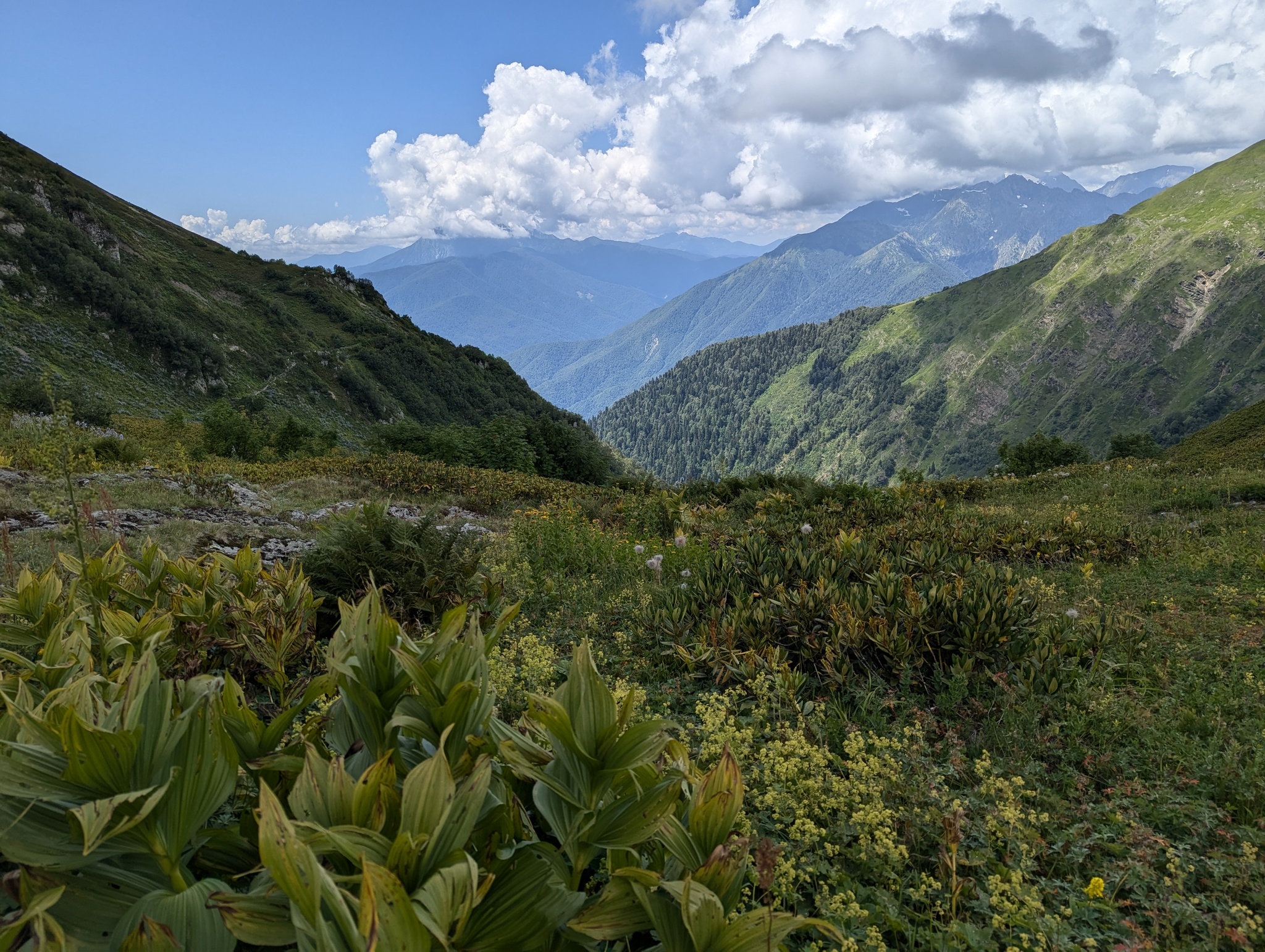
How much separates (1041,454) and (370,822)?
59.7 metres

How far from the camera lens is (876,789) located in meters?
2.71

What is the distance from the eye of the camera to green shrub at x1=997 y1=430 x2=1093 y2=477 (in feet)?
152

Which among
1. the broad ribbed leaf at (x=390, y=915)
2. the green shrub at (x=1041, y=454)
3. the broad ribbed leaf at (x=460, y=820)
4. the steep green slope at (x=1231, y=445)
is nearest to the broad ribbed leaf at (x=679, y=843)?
the broad ribbed leaf at (x=460, y=820)

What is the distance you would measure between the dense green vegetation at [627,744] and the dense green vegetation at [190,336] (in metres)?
18.4

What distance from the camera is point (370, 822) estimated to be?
1.26m

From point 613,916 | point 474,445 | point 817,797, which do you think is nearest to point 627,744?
point 613,916

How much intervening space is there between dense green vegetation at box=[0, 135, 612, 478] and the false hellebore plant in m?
20.7

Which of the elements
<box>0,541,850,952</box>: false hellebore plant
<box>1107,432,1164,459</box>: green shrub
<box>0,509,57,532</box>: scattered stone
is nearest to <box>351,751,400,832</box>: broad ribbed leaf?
<box>0,541,850,952</box>: false hellebore plant

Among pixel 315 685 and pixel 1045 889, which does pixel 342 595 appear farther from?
pixel 1045 889

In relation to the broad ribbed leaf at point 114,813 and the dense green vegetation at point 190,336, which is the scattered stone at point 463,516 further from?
the dense green vegetation at point 190,336

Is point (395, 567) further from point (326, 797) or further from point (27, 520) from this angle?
point (27, 520)

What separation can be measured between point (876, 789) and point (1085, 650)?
2.81 metres

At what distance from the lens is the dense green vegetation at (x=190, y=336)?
42.3 meters

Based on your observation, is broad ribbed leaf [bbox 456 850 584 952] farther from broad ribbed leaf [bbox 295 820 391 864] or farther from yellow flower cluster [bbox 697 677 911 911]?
yellow flower cluster [bbox 697 677 911 911]
